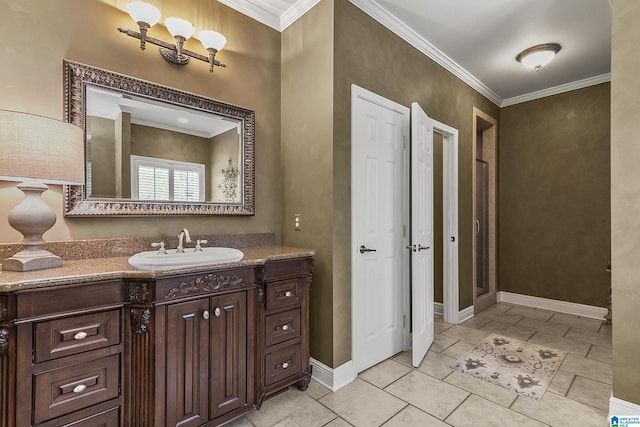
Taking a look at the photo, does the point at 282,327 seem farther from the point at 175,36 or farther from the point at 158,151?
the point at 175,36

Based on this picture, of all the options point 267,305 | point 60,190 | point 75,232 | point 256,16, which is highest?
point 256,16

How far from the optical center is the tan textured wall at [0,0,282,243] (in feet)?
5.48

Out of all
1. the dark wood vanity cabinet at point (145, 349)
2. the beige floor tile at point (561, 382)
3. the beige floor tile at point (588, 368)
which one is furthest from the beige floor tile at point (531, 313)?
the dark wood vanity cabinet at point (145, 349)

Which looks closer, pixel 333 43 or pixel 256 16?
pixel 333 43

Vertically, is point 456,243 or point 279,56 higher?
point 279,56

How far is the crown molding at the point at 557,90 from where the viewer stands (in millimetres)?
3892

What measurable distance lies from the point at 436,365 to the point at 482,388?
41 cm

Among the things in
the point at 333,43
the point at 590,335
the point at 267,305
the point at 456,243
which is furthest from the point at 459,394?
the point at 333,43

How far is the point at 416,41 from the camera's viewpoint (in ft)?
9.88

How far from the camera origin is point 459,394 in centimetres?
219

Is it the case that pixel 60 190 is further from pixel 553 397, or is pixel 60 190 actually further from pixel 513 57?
pixel 513 57

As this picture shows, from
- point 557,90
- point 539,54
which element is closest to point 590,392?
point 539,54

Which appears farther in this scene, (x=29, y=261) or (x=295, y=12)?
(x=295, y=12)

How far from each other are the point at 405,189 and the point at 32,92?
8.80 ft
